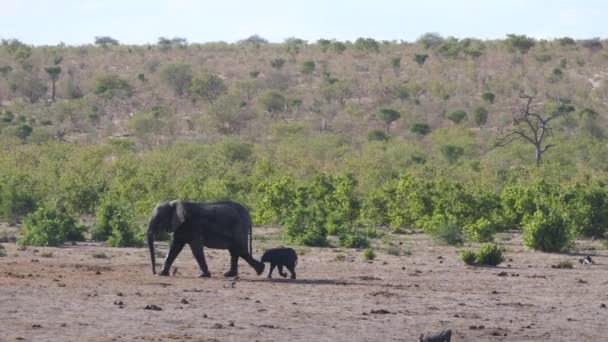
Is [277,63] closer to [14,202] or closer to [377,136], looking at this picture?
[377,136]

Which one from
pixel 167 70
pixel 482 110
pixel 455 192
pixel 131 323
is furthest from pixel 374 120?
pixel 131 323

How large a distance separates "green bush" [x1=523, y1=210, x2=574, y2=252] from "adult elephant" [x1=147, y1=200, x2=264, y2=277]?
6986mm

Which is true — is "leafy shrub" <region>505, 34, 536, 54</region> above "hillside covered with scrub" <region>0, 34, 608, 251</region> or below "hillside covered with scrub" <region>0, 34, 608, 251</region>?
above

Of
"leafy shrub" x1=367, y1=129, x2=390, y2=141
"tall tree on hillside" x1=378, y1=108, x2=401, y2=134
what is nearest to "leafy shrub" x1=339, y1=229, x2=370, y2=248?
"leafy shrub" x1=367, y1=129, x2=390, y2=141

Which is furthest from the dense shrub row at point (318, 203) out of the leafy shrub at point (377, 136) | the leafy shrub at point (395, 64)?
the leafy shrub at point (395, 64)

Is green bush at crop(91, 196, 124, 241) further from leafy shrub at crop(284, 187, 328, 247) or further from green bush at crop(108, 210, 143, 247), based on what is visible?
leafy shrub at crop(284, 187, 328, 247)

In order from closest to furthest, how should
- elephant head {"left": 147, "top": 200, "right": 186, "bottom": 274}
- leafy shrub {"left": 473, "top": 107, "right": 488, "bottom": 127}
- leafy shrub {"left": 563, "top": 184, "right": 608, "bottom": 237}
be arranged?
elephant head {"left": 147, "top": 200, "right": 186, "bottom": 274} → leafy shrub {"left": 563, "top": 184, "right": 608, "bottom": 237} → leafy shrub {"left": 473, "top": 107, "right": 488, "bottom": 127}

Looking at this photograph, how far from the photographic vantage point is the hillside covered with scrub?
90.7 ft

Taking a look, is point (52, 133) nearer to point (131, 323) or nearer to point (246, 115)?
point (246, 115)

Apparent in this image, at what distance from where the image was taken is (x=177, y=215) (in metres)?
18.5

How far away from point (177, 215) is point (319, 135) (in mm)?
38917

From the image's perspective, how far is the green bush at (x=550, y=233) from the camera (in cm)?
2377

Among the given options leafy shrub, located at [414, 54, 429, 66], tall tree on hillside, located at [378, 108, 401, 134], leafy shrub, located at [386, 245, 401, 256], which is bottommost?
leafy shrub, located at [386, 245, 401, 256]

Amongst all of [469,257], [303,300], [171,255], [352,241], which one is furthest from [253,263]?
[352,241]
